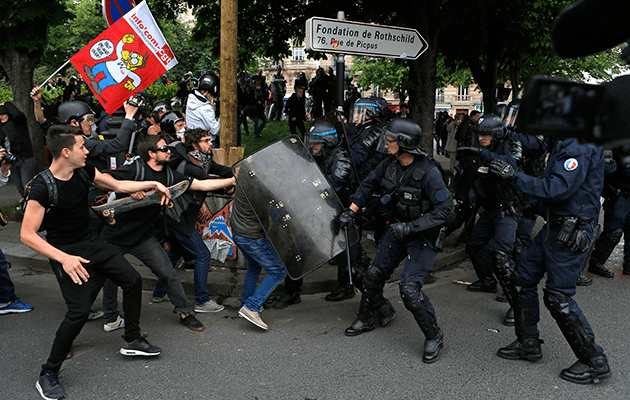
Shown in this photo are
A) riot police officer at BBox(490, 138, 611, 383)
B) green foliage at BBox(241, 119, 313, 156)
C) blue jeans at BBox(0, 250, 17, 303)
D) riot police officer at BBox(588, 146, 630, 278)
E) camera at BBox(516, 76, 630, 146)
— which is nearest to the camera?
camera at BBox(516, 76, 630, 146)

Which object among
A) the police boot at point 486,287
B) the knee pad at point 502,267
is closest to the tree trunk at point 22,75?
the police boot at point 486,287

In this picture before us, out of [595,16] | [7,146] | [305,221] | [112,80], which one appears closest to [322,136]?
[305,221]

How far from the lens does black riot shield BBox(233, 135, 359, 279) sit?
167 inches

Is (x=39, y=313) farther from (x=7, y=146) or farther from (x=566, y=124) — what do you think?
(x=566, y=124)

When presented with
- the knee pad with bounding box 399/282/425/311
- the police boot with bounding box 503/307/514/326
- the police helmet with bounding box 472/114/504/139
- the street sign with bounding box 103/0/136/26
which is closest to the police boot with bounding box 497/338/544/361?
the police boot with bounding box 503/307/514/326

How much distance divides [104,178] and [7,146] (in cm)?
444

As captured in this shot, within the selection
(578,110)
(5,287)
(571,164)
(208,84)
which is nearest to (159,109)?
(208,84)

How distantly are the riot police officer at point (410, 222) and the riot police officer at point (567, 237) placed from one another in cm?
54

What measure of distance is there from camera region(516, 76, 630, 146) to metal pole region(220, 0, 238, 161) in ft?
15.4

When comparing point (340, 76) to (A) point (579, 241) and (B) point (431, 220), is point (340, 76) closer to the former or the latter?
(B) point (431, 220)

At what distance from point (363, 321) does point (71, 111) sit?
146 inches

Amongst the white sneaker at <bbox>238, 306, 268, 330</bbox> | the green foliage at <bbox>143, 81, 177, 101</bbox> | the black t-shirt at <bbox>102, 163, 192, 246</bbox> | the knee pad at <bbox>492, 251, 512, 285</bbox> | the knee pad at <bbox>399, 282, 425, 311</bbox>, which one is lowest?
the white sneaker at <bbox>238, 306, 268, 330</bbox>

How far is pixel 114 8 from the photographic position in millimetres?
6773

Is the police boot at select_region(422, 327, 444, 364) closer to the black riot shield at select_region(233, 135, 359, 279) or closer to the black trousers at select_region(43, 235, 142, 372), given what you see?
the black riot shield at select_region(233, 135, 359, 279)
